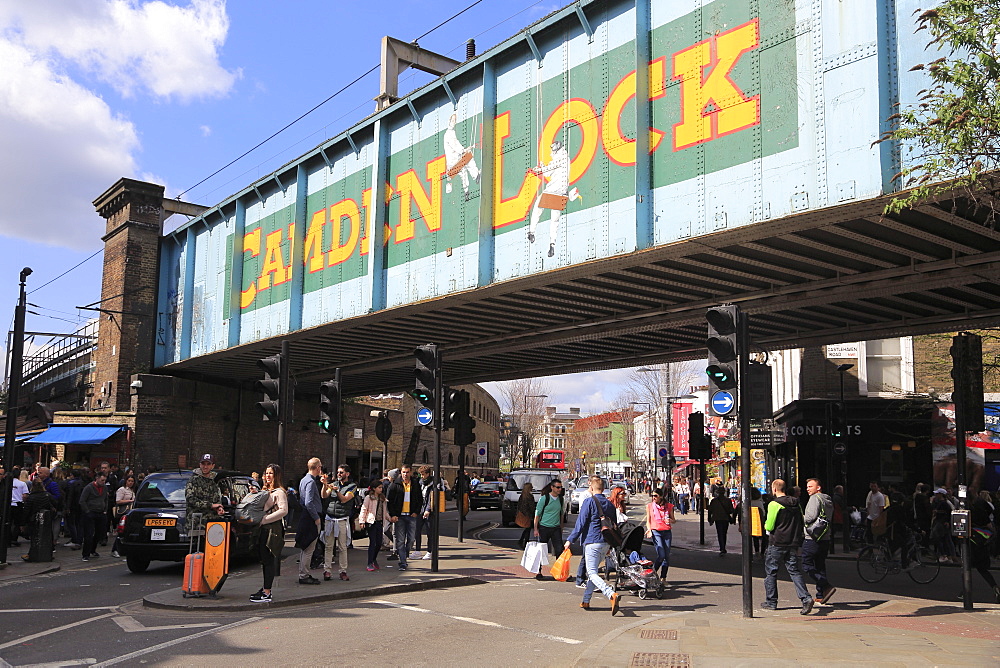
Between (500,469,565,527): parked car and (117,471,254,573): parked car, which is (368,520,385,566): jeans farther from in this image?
(500,469,565,527): parked car

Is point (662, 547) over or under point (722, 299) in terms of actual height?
A: under

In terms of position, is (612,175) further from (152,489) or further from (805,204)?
(152,489)

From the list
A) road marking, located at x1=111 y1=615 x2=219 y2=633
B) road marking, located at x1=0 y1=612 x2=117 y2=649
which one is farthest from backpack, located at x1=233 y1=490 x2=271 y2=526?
road marking, located at x1=0 y1=612 x2=117 y2=649

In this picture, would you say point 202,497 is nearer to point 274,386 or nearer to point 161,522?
point 161,522

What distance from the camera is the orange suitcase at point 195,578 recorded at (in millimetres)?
11727

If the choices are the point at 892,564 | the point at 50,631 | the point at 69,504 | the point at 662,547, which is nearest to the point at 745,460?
the point at 662,547

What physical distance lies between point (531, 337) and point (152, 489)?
413 inches

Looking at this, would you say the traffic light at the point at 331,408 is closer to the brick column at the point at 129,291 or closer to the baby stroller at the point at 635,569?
the baby stroller at the point at 635,569

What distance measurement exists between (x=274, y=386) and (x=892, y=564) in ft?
38.3

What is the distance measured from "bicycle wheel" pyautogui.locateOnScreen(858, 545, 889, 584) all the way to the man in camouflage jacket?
11.2 m

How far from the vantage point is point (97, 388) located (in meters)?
32.8

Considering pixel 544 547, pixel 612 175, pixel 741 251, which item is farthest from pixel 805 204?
pixel 544 547

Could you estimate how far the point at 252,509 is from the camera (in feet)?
39.0

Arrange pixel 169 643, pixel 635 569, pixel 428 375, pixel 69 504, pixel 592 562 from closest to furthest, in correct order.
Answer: pixel 169 643
pixel 592 562
pixel 635 569
pixel 428 375
pixel 69 504
